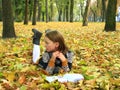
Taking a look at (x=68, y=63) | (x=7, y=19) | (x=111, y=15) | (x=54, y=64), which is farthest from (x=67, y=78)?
(x=111, y=15)

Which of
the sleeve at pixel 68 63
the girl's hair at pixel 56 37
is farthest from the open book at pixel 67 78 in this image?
the girl's hair at pixel 56 37

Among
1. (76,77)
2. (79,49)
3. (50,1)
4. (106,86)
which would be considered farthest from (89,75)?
(50,1)

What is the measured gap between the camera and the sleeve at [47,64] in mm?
6043

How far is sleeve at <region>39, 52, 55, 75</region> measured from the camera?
604 cm

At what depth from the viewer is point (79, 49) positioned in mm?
10367

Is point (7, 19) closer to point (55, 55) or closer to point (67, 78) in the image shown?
point (55, 55)

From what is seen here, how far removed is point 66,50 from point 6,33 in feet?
26.1

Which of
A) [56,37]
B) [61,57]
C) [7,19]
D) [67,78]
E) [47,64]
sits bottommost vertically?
[67,78]

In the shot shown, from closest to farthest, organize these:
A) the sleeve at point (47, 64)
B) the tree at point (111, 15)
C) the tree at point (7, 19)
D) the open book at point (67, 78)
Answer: the open book at point (67, 78), the sleeve at point (47, 64), the tree at point (7, 19), the tree at point (111, 15)

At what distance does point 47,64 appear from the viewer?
6.28 meters

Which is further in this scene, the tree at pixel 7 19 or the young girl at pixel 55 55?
the tree at pixel 7 19

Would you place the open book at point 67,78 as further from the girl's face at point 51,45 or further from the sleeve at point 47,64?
the girl's face at point 51,45

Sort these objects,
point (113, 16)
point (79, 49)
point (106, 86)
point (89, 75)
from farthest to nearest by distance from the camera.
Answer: point (113, 16) → point (79, 49) → point (89, 75) → point (106, 86)

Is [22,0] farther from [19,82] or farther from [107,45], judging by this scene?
[19,82]
